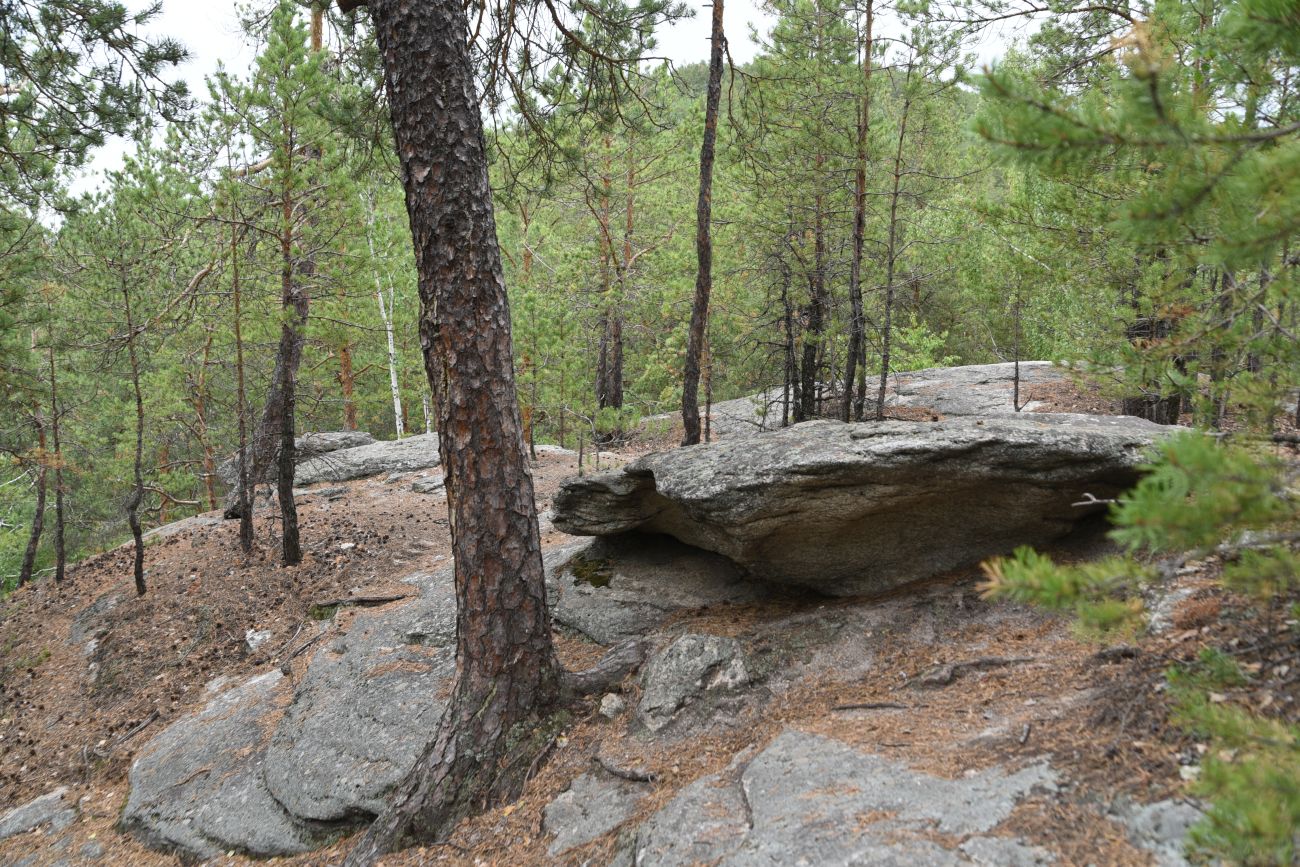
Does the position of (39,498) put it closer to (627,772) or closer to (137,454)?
(137,454)

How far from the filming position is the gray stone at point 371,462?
49.2 feet

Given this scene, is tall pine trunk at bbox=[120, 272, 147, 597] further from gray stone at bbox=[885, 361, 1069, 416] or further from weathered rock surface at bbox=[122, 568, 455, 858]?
gray stone at bbox=[885, 361, 1069, 416]

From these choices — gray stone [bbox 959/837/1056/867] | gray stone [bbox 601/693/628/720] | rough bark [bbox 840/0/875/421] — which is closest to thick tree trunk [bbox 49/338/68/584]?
gray stone [bbox 601/693/628/720]

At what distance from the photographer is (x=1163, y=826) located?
241 centimetres

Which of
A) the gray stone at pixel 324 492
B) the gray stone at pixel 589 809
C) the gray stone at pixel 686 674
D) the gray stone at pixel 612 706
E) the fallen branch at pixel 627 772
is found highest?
the gray stone at pixel 324 492

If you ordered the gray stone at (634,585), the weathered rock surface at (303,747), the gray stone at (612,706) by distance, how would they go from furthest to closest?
the gray stone at (634,585)
the weathered rock surface at (303,747)
the gray stone at (612,706)

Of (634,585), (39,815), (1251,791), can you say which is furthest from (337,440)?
(1251,791)

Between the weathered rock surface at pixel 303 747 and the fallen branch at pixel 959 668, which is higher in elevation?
the fallen branch at pixel 959 668

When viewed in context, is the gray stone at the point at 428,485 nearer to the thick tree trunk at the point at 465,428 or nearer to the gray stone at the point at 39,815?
the gray stone at the point at 39,815

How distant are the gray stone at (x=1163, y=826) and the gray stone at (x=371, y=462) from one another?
45.8 feet

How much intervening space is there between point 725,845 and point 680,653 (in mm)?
1952

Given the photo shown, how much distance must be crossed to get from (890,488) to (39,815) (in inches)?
315

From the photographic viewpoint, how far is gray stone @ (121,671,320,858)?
5.22 metres

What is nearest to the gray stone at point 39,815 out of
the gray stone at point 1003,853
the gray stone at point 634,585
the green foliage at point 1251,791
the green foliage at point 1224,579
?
the gray stone at point 634,585
